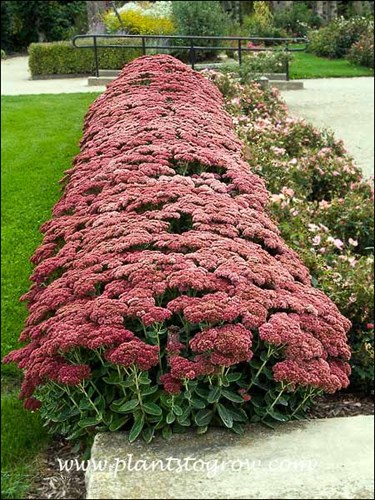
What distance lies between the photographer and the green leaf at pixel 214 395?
3.10m

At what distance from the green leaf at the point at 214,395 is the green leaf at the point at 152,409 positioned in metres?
0.19

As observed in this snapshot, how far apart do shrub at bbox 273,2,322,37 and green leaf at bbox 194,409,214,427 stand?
10561 mm

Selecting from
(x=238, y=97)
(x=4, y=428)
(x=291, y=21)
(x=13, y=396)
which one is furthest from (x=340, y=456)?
(x=291, y=21)

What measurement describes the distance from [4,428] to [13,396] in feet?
1.51

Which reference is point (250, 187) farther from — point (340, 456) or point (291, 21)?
point (291, 21)

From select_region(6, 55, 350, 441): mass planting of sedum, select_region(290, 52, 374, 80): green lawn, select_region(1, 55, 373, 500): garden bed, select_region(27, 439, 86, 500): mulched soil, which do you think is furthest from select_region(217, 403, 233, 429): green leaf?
select_region(290, 52, 374, 80): green lawn

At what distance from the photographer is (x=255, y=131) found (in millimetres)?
8195

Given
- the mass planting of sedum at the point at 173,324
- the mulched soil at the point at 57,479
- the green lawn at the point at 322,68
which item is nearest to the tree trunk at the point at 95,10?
the green lawn at the point at 322,68

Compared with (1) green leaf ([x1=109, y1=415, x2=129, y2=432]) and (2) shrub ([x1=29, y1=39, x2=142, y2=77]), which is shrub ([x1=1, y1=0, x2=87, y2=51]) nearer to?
(2) shrub ([x1=29, y1=39, x2=142, y2=77])

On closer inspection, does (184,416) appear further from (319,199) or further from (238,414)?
(319,199)

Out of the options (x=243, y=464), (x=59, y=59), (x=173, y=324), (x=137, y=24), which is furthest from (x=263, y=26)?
(x=243, y=464)

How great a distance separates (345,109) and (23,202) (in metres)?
6.37

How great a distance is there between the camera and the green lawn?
15.4 m

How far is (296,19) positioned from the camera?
1645 centimetres
